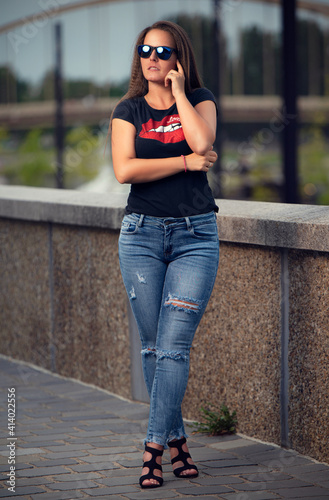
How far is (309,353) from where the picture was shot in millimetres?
3629

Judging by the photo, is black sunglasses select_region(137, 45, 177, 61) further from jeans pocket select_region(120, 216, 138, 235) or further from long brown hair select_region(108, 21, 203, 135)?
jeans pocket select_region(120, 216, 138, 235)

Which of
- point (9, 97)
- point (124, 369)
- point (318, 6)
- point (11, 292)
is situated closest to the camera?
point (124, 369)

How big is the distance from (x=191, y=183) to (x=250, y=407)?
4.23ft

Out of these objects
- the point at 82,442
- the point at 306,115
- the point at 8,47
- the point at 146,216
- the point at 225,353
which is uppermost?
the point at 8,47

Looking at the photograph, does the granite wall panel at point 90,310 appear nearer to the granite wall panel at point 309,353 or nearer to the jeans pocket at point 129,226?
the granite wall panel at point 309,353

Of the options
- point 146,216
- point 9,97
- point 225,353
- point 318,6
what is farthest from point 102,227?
point 9,97

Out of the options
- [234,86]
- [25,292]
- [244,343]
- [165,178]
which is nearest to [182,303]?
[165,178]

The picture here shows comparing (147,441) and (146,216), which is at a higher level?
(146,216)

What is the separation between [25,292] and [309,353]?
2740 mm

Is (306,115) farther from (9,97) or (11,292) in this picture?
(11,292)

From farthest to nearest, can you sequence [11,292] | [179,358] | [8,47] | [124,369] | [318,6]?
[8,47] < [318,6] < [11,292] < [124,369] < [179,358]

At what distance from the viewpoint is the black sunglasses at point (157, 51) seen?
3244mm

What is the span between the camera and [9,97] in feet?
161

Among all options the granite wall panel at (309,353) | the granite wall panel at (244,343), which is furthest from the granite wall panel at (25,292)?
the granite wall panel at (309,353)
